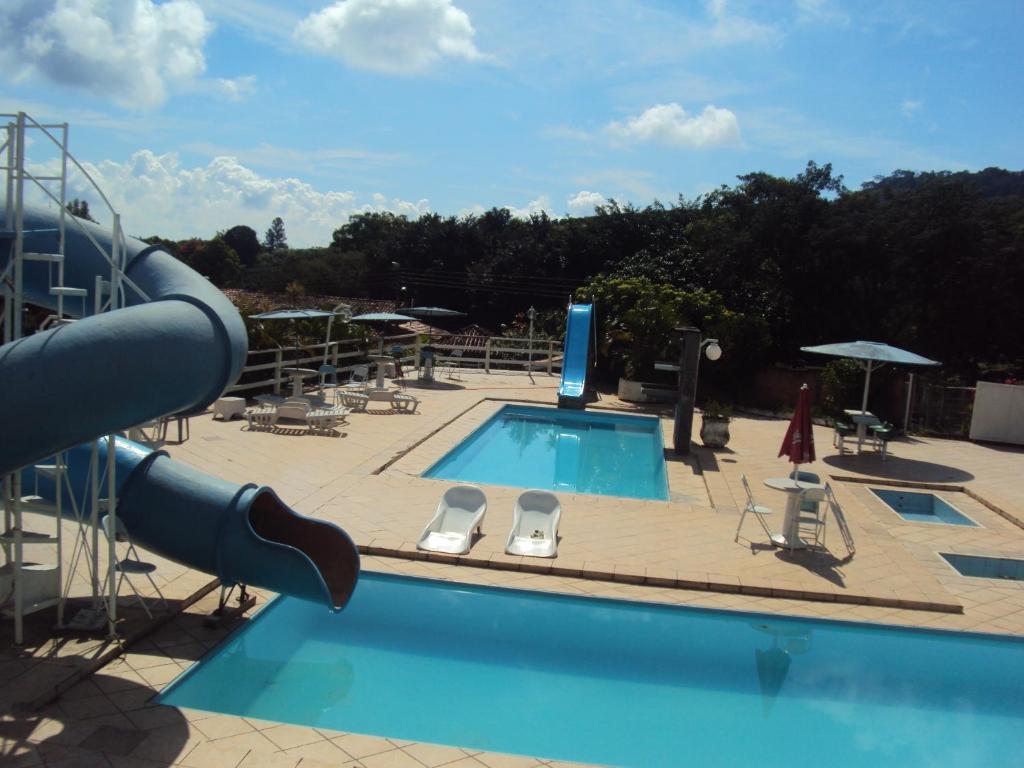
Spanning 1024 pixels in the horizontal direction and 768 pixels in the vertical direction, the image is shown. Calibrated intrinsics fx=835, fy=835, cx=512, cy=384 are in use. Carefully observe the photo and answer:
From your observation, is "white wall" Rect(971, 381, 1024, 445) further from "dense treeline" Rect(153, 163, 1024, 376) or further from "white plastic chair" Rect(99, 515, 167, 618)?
"white plastic chair" Rect(99, 515, 167, 618)

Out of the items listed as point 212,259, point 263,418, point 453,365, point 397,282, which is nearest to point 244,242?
point 212,259

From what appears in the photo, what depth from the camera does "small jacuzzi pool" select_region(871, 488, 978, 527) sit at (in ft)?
38.1

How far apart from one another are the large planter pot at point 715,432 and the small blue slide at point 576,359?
4611 millimetres

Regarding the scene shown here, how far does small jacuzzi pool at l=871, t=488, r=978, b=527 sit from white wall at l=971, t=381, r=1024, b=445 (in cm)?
570

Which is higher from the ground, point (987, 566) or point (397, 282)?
point (397, 282)

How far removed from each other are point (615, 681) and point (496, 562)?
2.03 meters

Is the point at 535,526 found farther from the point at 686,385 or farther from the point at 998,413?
the point at 998,413

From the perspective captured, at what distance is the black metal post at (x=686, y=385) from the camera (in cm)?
1345

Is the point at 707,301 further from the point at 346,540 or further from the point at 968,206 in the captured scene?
the point at 346,540

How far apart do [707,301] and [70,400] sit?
19054 mm

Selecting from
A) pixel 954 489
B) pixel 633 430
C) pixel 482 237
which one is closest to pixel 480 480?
pixel 633 430

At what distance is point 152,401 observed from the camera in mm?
4984

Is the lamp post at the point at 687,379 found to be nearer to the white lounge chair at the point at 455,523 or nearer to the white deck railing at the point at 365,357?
the white lounge chair at the point at 455,523

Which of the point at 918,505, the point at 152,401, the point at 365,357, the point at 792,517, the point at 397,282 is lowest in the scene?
the point at 918,505
